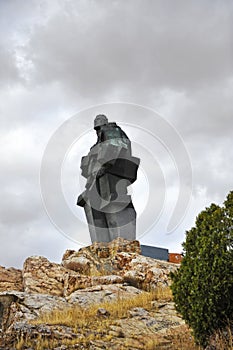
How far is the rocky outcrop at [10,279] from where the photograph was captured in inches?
495

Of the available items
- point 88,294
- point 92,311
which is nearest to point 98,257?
point 88,294

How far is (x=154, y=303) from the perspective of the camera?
9766mm

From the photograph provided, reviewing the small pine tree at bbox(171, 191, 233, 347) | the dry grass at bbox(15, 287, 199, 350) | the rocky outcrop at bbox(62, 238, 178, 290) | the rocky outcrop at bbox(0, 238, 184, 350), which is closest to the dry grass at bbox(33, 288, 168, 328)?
the dry grass at bbox(15, 287, 199, 350)

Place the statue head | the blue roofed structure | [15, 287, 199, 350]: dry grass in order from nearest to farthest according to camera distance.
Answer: [15, 287, 199, 350]: dry grass
the blue roofed structure
the statue head

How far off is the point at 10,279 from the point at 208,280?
8.04 meters

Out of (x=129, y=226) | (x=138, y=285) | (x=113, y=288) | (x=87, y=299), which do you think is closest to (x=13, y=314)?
(x=87, y=299)

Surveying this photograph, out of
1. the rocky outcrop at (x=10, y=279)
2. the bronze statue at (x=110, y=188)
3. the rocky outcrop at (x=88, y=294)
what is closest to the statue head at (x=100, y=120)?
the bronze statue at (x=110, y=188)

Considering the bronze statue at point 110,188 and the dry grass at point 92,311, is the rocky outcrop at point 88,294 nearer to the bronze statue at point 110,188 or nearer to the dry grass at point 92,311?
the dry grass at point 92,311

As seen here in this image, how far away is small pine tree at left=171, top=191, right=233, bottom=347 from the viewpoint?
6.52 m

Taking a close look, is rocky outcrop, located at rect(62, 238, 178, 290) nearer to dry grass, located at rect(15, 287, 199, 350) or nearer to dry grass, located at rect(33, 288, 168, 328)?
dry grass, located at rect(33, 288, 168, 328)

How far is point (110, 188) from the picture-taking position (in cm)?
1819

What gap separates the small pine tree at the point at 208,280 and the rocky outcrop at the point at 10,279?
666cm

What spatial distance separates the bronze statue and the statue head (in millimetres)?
398

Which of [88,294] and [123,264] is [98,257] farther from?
[88,294]
